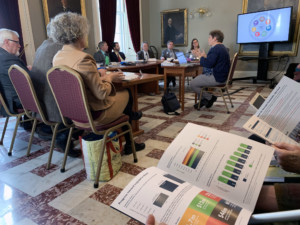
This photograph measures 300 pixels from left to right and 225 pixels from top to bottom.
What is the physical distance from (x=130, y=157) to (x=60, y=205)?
0.76 metres

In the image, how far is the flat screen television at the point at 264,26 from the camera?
5.15 metres

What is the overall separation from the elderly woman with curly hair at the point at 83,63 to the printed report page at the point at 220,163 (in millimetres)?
903

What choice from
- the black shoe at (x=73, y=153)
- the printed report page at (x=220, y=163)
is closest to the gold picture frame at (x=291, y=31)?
the black shoe at (x=73, y=153)

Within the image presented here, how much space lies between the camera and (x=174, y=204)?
1.88 ft

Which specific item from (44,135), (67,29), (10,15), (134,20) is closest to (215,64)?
(67,29)

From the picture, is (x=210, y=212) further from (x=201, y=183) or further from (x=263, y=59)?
(x=263, y=59)

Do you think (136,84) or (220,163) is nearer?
(220,163)

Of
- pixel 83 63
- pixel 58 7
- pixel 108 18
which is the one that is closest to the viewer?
pixel 83 63

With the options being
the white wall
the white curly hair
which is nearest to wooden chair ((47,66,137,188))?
the white curly hair

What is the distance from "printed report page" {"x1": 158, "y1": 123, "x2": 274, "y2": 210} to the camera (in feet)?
2.03

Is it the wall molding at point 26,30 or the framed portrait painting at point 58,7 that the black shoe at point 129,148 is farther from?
the framed portrait painting at point 58,7

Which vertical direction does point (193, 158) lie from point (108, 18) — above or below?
below

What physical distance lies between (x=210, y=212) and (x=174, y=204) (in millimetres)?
90

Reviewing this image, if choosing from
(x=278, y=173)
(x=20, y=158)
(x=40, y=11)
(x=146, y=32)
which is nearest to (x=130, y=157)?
(x=20, y=158)
